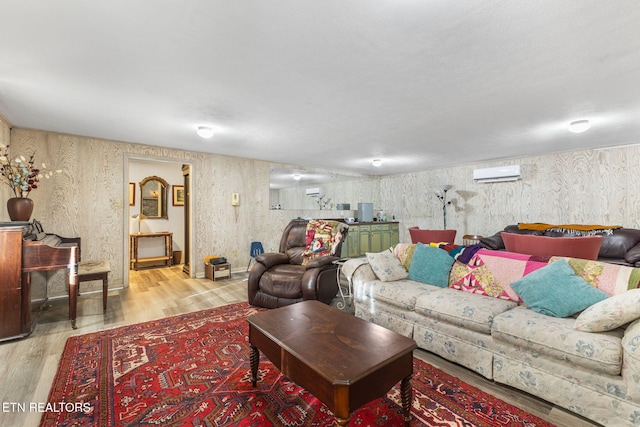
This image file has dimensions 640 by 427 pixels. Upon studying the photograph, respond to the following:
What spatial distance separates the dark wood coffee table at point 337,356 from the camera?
1.30m

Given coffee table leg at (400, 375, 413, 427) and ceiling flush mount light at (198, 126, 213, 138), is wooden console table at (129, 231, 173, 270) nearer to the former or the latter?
ceiling flush mount light at (198, 126, 213, 138)

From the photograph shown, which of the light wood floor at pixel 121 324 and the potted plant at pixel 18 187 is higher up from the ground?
the potted plant at pixel 18 187

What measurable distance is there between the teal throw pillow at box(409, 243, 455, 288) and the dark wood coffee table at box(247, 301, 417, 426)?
1.25 meters

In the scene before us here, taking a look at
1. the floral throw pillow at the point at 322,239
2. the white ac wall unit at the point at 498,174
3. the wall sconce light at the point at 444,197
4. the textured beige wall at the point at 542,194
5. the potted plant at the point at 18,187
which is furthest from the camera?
the wall sconce light at the point at 444,197

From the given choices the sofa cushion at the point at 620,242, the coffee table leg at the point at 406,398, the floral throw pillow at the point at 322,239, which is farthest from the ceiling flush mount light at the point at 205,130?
the sofa cushion at the point at 620,242

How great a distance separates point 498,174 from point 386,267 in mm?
4231

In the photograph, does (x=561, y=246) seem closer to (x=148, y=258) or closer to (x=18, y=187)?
(x=18, y=187)

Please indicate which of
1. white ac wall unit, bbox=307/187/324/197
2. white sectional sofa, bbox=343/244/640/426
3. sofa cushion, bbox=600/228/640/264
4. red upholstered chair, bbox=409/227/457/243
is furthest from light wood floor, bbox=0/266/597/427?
sofa cushion, bbox=600/228/640/264

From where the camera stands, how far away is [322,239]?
3.81m

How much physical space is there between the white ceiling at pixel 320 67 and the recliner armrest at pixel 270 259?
1.68 meters

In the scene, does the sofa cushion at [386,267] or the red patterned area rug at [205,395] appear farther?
the sofa cushion at [386,267]

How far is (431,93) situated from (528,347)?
2190 mm

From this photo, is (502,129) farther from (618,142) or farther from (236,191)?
(236,191)

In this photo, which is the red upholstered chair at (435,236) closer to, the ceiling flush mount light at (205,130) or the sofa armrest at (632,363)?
the sofa armrest at (632,363)
